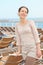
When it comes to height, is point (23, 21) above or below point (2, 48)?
above

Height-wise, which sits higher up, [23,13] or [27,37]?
[23,13]

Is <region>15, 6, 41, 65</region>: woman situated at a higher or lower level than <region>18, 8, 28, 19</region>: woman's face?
lower

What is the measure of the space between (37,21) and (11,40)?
6.14 m

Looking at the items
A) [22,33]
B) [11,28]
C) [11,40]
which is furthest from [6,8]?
[22,33]

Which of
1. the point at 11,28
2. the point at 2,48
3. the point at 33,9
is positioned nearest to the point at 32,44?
the point at 2,48

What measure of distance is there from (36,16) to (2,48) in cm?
601

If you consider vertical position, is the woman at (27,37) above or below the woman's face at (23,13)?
below

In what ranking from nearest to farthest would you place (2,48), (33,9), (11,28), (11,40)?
1. (2,48)
2. (11,40)
3. (33,9)
4. (11,28)

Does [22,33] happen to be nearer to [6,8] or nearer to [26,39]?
[26,39]

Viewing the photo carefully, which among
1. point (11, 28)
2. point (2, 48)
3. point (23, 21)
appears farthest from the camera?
point (11, 28)

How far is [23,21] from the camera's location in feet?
9.59

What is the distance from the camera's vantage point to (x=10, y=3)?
13352mm

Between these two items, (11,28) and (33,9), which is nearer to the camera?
(33,9)

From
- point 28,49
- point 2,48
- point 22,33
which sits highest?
point 22,33
